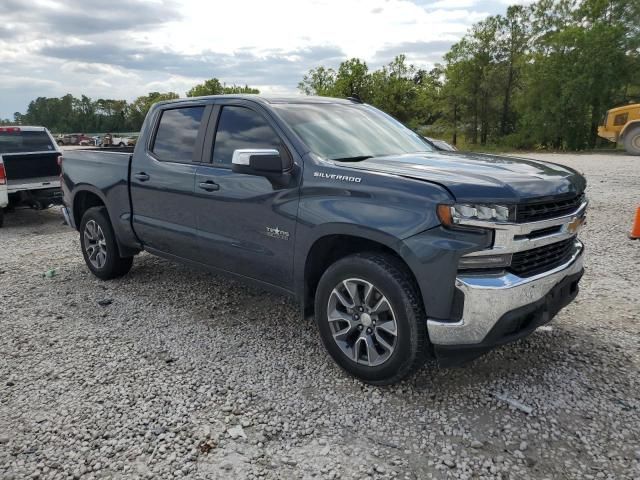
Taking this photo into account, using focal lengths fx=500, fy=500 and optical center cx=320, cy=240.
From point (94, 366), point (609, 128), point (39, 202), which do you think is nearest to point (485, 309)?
point (94, 366)

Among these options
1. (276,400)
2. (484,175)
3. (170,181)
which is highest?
(484,175)

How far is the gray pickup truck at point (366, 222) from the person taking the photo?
278 cm

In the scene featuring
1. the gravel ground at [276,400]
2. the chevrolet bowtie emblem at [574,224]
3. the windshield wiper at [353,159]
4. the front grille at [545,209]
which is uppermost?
the windshield wiper at [353,159]

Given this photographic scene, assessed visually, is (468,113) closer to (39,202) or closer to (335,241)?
(39,202)

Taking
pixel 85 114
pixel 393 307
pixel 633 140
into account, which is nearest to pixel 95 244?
pixel 393 307

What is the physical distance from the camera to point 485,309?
108 inches

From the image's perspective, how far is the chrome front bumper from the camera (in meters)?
2.73

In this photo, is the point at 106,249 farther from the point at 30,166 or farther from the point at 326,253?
the point at 30,166

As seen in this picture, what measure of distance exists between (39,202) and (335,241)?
24.9 feet

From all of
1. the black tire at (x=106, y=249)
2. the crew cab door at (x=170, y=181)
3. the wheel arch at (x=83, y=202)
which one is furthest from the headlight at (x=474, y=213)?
the wheel arch at (x=83, y=202)

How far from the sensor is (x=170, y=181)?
176 inches

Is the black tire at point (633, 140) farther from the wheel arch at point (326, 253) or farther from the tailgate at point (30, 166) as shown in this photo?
the wheel arch at point (326, 253)

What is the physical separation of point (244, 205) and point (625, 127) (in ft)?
73.2

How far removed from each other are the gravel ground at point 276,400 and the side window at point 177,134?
1.44 meters
